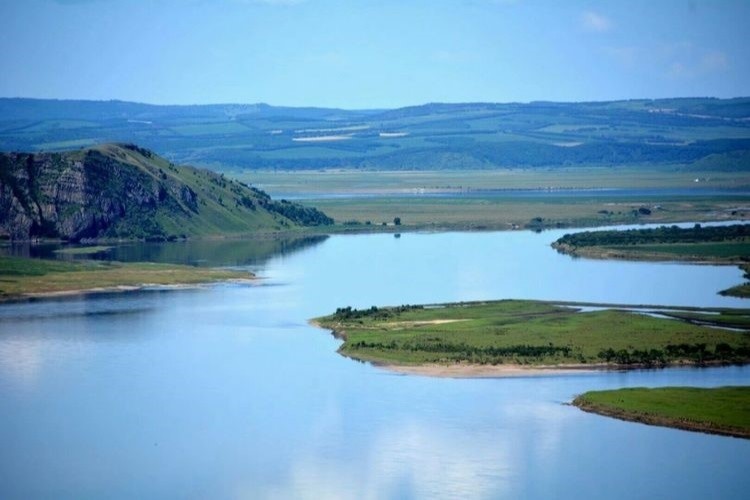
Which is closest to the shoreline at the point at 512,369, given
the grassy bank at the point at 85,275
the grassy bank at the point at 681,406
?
the grassy bank at the point at 681,406

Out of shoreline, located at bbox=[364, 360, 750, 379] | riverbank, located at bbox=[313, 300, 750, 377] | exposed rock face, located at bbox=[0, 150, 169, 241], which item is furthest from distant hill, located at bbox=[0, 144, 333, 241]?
shoreline, located at bbox=[364, 360, 750, 379]

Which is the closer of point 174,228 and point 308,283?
point 308,283

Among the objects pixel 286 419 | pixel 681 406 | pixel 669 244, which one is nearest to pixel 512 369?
pixel 681 406

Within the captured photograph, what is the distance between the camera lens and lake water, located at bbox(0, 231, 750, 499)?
1606 inches

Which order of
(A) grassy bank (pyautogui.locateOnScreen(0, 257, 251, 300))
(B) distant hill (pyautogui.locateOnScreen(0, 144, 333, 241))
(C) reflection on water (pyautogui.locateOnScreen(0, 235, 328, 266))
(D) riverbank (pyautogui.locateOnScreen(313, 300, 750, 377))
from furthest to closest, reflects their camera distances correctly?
(B) distant hill (pyautogui.locateOnScreen(0, 144, 333, 241)), (C) reflection on water (pyautogui.locateOnScreen(0, 235, 328, 266)), (A) grassy bank (pyautogui.locateOnScreen(0, 257, 251, 300)), (D) riverbank (pyautogui.locateOnScreen(313, 300, 750, 377))

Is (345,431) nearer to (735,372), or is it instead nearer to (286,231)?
(735,372)

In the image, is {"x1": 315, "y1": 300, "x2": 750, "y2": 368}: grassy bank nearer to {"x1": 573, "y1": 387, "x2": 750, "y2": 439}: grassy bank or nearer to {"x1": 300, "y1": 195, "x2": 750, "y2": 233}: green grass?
{"x1": 573, "y1": 387, "x2": 750, "y2": 439}: grassy bank

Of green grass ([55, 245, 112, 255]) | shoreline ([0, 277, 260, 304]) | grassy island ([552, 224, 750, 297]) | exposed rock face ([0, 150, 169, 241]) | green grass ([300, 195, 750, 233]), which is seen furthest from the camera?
green grass ([300, 195, 750, 233])

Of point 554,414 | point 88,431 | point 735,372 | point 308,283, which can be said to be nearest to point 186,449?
point 88,431

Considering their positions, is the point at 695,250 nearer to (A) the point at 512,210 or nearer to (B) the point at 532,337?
(B) the point at 532,337

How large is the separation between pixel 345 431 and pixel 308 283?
39628 mm

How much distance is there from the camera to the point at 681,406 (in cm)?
4794

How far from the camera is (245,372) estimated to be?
186 feet

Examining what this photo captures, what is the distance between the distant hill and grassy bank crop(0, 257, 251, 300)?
20473 mm
